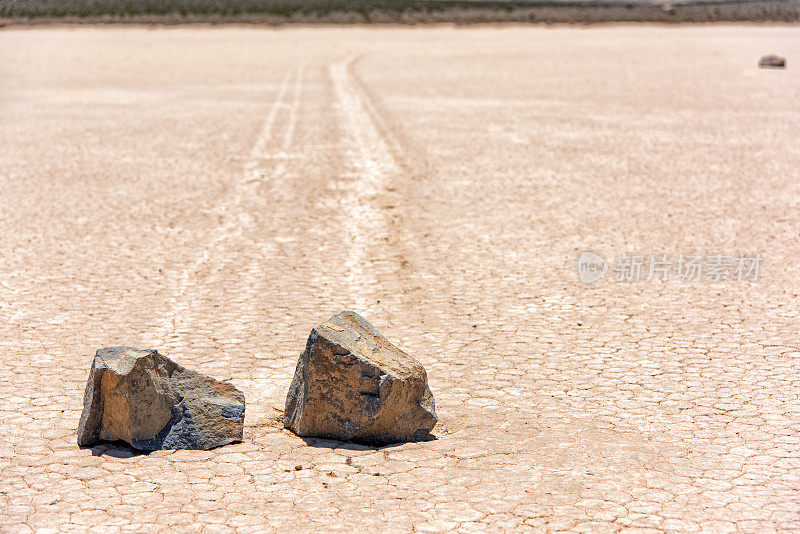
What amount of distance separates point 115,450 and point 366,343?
121cm

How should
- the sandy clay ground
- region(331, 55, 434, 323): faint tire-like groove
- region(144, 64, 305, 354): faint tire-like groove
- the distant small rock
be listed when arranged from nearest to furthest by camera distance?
the sandy clay ground → region(144, 64, 305, 354): faint tire-like groove → region(331, 55, 434, 323): faint tire-like groove → the distant small rock

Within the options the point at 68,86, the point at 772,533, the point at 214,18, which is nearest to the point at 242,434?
the point at 772,533

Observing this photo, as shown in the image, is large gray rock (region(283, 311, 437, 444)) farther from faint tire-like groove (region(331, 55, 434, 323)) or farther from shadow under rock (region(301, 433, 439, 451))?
faint tire-like groove (region(331, 55, 434, 323))

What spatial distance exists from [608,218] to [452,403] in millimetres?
4589

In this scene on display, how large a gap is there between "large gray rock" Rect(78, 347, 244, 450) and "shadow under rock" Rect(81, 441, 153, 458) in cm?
3

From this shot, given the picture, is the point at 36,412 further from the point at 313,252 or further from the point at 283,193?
the point at 283,193

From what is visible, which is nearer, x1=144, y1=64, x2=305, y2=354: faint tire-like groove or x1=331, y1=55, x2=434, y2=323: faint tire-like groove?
x1=144, y1=64, x2=305, y2=354: faint tire-like groove

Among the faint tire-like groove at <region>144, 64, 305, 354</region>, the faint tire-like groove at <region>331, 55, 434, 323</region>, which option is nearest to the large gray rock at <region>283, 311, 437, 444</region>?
the faint tire-like groove at <region>144, 64, 305, 354</region>

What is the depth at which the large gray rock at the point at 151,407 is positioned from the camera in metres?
3.95

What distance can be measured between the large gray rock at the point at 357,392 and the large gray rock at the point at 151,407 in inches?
13.8

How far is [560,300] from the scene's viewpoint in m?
6.39

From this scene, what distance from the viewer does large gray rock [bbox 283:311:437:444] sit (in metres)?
4.11

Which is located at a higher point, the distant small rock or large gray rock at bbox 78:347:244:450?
the distant small rock

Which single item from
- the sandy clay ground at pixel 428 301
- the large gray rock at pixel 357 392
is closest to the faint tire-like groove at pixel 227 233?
the sandy clay ground at pixel 428 301
